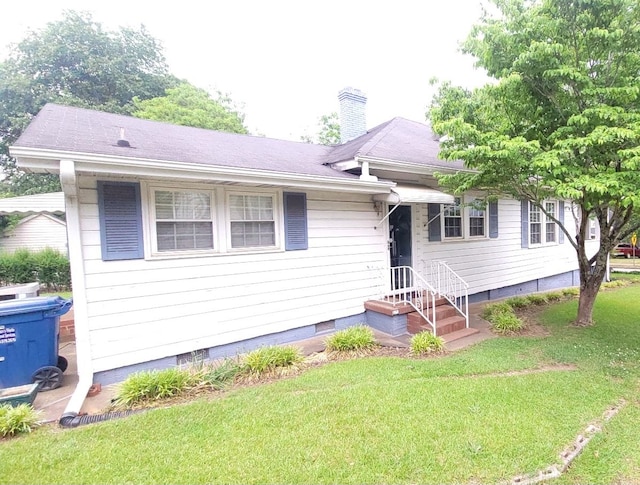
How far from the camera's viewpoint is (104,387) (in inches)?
169

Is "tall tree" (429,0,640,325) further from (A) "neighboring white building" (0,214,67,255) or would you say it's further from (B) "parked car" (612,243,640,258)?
(B) "parked car" (612,243,640,258)

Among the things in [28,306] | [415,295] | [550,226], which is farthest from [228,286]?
[550,226]

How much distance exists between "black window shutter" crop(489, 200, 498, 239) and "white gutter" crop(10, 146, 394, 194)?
183 inches

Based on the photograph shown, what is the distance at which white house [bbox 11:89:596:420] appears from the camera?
4.21 metres

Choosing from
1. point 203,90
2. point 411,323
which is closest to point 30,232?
point 203,90

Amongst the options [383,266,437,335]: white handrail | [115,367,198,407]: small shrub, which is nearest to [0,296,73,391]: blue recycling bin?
[115,367,198,407]: small shrub

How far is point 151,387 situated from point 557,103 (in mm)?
7136

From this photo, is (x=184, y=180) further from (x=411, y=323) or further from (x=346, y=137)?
(x=346, y=137)

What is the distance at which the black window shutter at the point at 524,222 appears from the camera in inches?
386

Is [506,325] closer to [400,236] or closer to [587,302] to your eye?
[587,302]

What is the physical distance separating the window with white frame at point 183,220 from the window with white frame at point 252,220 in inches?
14.5

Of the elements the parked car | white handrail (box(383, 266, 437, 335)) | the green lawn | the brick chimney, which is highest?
the brick chimney

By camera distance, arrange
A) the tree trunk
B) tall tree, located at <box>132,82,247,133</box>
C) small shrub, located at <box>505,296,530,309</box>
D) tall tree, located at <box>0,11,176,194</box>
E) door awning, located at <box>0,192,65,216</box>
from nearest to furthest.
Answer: the tree trunk, door awning, located at <box>0,192,65,216</box>, small shrub, located at <box>505,296,530,309</box>, tall tree, located at <box>132,82,247,133</box>, tall tree, located at <box>0,11,176,194</box>

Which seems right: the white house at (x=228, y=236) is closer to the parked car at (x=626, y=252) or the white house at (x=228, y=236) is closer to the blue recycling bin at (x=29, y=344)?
the blue recycling bin at (x=29, y=344)
